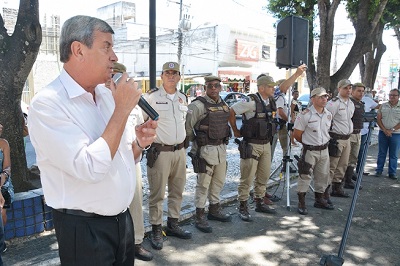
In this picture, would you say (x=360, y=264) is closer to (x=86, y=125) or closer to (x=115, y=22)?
(x=86, y=125)

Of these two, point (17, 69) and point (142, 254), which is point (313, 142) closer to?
point (142, 254)

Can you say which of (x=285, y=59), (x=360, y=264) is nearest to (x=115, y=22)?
(x=285, y=59)

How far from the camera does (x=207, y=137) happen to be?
4.24 meters

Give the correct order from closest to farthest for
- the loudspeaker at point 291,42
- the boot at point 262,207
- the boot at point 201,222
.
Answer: the boot at point 201,222
the boot at point 262,207
the loudspeaker at point 291,42

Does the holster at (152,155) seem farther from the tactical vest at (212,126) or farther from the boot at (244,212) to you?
the boot at (244,212)

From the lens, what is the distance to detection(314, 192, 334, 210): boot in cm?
513

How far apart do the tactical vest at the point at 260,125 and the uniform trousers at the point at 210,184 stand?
0.61 metres

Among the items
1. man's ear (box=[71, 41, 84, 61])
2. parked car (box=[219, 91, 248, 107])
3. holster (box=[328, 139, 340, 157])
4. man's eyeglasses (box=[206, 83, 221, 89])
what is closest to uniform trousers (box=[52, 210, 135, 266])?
man's ear (box=[71, 41, 84, 61])

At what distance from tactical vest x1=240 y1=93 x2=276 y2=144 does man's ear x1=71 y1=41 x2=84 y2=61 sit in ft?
11.4

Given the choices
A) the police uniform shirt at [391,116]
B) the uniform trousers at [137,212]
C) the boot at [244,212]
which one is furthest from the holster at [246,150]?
the police uniform shirt at [391,116]

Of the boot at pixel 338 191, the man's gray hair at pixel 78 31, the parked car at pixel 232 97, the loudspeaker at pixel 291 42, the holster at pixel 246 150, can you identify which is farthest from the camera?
the parked car at pixel 232 97

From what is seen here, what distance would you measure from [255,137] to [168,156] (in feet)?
4.75

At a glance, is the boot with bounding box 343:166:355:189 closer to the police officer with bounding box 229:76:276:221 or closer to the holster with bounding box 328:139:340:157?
the holster with bounding box 328:139:340:157

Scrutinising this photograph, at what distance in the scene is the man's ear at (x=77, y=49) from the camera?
1396mm
